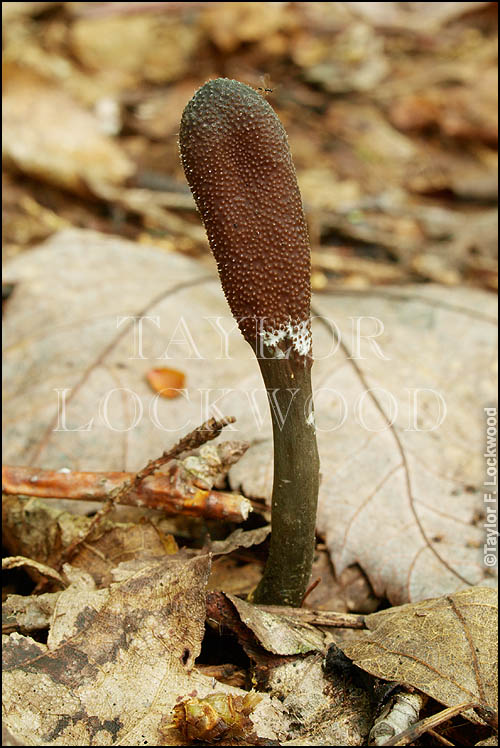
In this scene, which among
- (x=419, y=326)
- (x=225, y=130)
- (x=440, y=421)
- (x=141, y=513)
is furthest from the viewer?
(x=419, y=326)

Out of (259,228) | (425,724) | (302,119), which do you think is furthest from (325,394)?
(302,119)

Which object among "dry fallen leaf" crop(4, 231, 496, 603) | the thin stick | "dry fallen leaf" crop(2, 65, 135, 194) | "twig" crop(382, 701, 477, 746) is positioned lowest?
"twig" crop(382, 701, 477, 746)

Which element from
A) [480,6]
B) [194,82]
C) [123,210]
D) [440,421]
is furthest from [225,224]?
[480,6]

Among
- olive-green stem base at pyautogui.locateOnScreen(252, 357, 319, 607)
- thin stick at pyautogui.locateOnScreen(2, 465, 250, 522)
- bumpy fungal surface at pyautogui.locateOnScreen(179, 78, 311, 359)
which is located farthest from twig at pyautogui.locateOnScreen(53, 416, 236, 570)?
bumpy fungal surface at pyautogui.locateOnScreen(179, 78, 311, 359)

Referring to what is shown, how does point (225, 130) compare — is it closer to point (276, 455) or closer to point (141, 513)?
point (276, 455)

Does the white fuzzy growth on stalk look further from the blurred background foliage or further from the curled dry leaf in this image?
the blurred background foliage

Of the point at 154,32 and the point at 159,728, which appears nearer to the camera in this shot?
the point at 159,728
